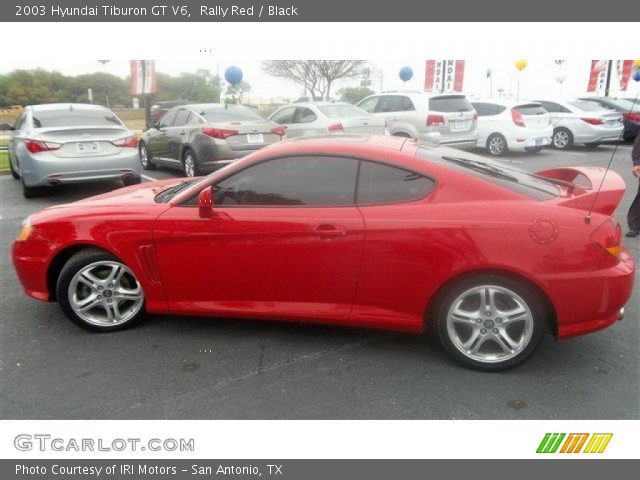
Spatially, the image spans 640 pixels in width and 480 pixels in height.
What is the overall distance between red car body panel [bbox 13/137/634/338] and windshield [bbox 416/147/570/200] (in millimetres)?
91

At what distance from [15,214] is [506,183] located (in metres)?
6.81

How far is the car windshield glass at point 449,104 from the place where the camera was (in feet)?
40.2

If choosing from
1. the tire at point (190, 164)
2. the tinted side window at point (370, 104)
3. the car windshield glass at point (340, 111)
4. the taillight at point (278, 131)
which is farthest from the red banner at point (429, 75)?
the tire at point (190, 164)

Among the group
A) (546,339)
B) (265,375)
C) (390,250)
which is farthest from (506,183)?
(265,375)

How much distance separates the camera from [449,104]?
12336 millimetres

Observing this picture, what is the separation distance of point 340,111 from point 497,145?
4.73 meters

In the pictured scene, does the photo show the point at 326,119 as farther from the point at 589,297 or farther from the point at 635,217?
the point at 589,297

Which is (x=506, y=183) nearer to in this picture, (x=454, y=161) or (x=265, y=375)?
(x=454, y=161)

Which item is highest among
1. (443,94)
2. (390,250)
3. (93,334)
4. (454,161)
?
(443,94)

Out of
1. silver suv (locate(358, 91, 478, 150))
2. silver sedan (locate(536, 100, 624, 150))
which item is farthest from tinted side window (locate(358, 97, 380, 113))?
silver sedan (locate(536, 100, 624, 150))

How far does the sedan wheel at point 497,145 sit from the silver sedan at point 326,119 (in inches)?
145

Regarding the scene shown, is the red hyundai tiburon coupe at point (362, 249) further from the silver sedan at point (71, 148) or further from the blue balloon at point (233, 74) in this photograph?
the blue balloon at point (233, 74)

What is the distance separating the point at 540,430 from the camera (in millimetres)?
2758

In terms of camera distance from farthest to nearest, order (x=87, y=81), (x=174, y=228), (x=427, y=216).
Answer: (x=87, y=81) < (x=174, y=228) < (x=427, y=216)
